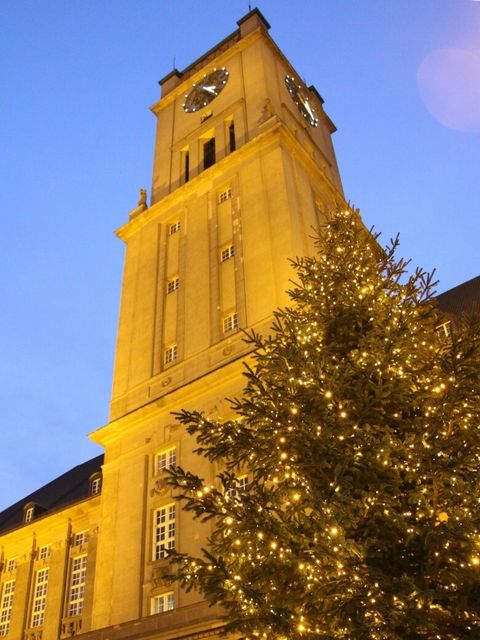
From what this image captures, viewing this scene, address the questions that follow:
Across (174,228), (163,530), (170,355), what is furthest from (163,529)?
(174,228)

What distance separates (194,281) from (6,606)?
1968 cm

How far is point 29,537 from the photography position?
3472cm

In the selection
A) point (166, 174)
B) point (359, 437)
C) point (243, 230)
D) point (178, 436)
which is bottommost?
point (359, 437)

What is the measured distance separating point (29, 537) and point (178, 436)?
51.6ft

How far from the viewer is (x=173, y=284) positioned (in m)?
30.8

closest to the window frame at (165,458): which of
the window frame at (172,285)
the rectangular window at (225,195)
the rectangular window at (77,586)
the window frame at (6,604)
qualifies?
the window frame at (172,285)

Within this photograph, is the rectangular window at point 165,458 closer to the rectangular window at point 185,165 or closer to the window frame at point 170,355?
the window frame at point 170,355

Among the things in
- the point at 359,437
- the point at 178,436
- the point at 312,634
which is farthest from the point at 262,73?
the point at 312,634

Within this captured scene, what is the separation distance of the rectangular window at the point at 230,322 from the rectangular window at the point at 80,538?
13672 mm

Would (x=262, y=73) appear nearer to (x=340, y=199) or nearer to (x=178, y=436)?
(x=340, y=199)

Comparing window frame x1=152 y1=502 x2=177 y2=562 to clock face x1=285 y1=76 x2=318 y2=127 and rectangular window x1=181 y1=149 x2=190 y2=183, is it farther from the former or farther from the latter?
clock face x1=285 y1=76 x2=318 y2=127

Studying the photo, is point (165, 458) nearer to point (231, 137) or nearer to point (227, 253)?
point (227, 253)

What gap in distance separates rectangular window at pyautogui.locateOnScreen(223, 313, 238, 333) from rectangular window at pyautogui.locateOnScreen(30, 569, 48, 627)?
1643 centimetres

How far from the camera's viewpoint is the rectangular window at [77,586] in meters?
29.0
